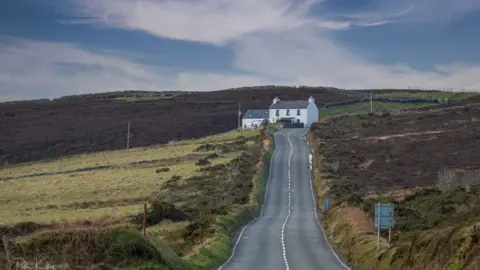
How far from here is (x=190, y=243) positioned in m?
37.6

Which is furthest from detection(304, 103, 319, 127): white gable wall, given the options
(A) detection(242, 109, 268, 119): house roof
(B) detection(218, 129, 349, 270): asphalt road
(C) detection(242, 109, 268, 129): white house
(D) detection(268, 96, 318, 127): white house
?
(B) detection(218, 129, 349, 270): asphalt road

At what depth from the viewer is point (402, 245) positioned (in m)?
26.2

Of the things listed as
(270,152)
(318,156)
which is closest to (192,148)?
(270,152)

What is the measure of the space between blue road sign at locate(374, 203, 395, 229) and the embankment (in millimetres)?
961

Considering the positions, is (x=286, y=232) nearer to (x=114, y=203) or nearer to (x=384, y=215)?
(x=384, y=215)

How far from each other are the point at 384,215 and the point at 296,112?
120 m

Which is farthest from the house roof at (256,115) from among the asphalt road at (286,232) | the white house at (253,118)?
the asphalt road at (286,232)

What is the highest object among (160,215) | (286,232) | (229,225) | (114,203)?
(160,215)

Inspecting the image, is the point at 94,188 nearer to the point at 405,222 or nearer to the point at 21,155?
the point at 405,222

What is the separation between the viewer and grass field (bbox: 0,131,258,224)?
6133cm

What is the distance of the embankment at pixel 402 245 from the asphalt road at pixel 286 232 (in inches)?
47.7

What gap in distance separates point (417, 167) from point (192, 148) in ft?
148

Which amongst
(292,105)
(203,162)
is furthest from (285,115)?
(203,162)

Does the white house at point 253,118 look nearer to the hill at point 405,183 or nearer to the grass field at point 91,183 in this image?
the hill at point 405,183
